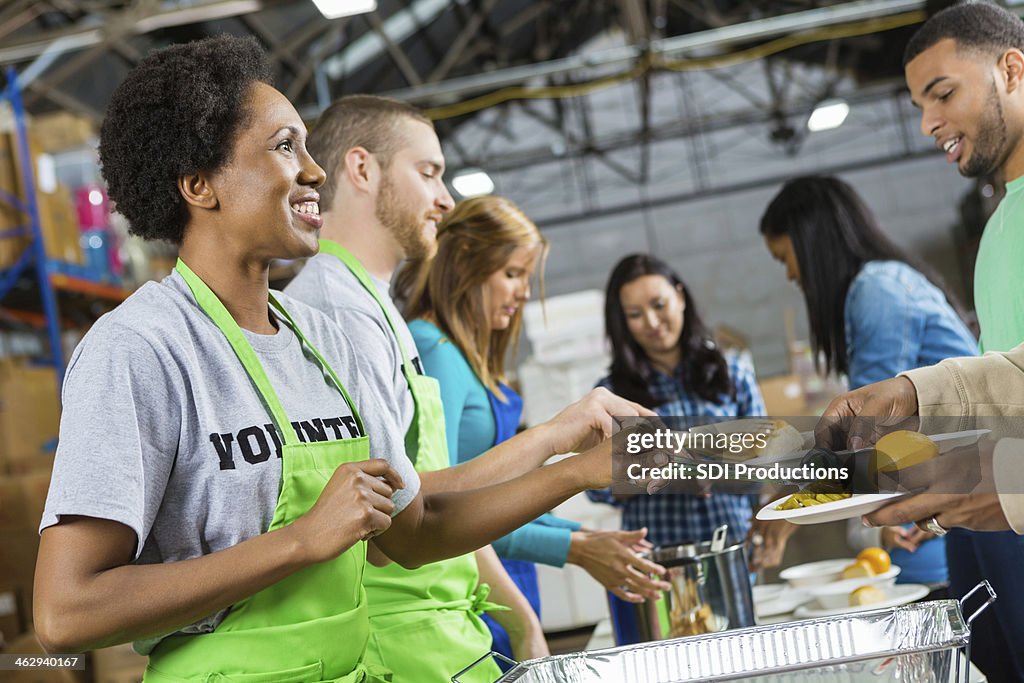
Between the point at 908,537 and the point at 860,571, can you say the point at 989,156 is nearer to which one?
the point at 860,571

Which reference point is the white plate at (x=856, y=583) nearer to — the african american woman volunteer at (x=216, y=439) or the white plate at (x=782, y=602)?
the white plate at (x=782, y=602)

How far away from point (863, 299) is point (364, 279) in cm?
146

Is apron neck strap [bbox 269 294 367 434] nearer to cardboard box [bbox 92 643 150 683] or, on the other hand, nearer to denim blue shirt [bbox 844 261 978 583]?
denim blue shirt [bbox 844 261 978 583]

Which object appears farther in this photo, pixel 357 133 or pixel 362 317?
pixel 357 133

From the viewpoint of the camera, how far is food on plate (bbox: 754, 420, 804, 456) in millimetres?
1071

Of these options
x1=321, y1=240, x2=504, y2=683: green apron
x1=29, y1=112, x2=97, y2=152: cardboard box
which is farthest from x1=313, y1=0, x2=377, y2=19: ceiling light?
x1=321, y1=240, x2=504, y2=683: green apron

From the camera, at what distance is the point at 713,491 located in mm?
1139

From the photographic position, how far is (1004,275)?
1.56 metres

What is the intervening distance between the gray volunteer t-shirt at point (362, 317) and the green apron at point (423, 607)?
0.7 inches

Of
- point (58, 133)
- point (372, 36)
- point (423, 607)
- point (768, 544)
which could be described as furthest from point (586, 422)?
point (372, 36)

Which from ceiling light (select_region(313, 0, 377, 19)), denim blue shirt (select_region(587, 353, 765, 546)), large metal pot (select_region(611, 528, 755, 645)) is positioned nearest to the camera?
large metal pot (select_region(611, 528, 755, 645))

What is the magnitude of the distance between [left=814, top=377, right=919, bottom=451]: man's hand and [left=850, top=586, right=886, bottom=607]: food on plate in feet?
2.79

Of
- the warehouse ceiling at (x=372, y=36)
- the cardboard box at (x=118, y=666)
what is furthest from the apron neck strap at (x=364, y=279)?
the warehouse ceiling at (x=372, y=36)

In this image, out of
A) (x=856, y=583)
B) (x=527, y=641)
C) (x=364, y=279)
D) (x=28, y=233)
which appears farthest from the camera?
(x=28, y=233)
